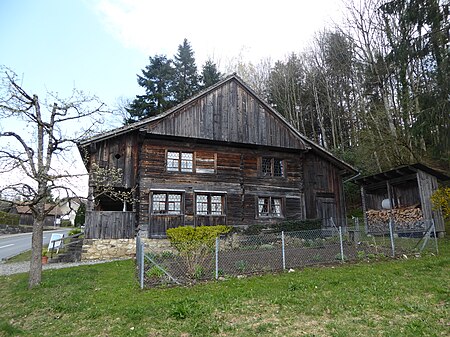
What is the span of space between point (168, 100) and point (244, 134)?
1816 centimetres

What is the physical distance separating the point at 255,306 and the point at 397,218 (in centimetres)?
1534

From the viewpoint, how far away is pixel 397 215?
19609mm

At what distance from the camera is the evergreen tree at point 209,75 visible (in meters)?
36.2

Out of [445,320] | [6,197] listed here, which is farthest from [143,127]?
[445,320]

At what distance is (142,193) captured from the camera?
17.2 m

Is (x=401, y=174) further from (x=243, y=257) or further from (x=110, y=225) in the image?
(x=110, y=225)

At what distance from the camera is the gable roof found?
59.1 ft

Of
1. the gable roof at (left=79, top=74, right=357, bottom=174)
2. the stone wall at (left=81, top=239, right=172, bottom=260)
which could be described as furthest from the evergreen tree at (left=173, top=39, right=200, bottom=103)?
the stone wall at (left=81, top=239, right=172, bottom=260)

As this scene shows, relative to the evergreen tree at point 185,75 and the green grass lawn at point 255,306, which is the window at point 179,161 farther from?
the evergreen tree at point 185,75

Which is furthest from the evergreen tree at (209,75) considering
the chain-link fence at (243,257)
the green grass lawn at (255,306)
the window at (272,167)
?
the green grass lawn at (255,306)

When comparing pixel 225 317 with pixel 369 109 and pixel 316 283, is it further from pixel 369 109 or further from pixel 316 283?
pixel 369 109

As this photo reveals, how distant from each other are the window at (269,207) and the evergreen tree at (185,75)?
19.8 m

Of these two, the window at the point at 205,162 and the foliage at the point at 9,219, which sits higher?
the window at the point at 205,162

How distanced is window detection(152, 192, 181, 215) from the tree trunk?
252 inches
